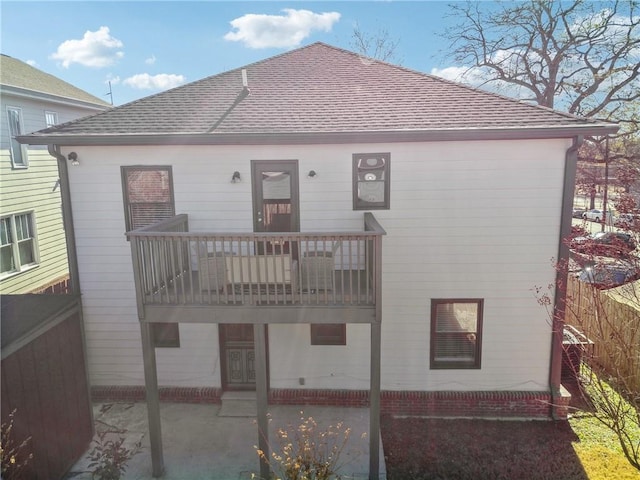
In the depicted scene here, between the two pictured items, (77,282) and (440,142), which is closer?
(440,142)

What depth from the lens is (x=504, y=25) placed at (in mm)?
20656

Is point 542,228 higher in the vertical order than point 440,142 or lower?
lower

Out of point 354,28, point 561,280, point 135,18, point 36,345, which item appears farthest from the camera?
point 354,28

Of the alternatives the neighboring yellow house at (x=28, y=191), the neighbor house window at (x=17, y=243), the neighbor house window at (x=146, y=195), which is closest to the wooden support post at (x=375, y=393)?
the neighbor house window at (x=146, y=195)

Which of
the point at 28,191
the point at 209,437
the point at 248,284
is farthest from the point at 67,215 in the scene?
the point at 28,191

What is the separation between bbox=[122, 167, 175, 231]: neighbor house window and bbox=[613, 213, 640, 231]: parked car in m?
7.16

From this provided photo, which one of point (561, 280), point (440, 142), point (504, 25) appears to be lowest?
point (561, 280)

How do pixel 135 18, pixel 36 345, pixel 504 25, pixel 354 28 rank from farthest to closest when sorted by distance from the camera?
pixel 354 28
pixel 504 25
pixel 135 18
pixel 36 345

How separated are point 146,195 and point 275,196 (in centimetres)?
248

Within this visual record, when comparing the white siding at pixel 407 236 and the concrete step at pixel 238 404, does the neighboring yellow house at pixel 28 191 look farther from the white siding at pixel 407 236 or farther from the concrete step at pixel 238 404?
the concrete step at pixel 238 404

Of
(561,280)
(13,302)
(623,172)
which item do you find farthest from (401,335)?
(13,302)

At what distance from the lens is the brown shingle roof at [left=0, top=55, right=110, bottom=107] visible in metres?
13.7

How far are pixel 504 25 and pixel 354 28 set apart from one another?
771cm

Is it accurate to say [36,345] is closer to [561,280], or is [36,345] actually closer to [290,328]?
[290,328]
